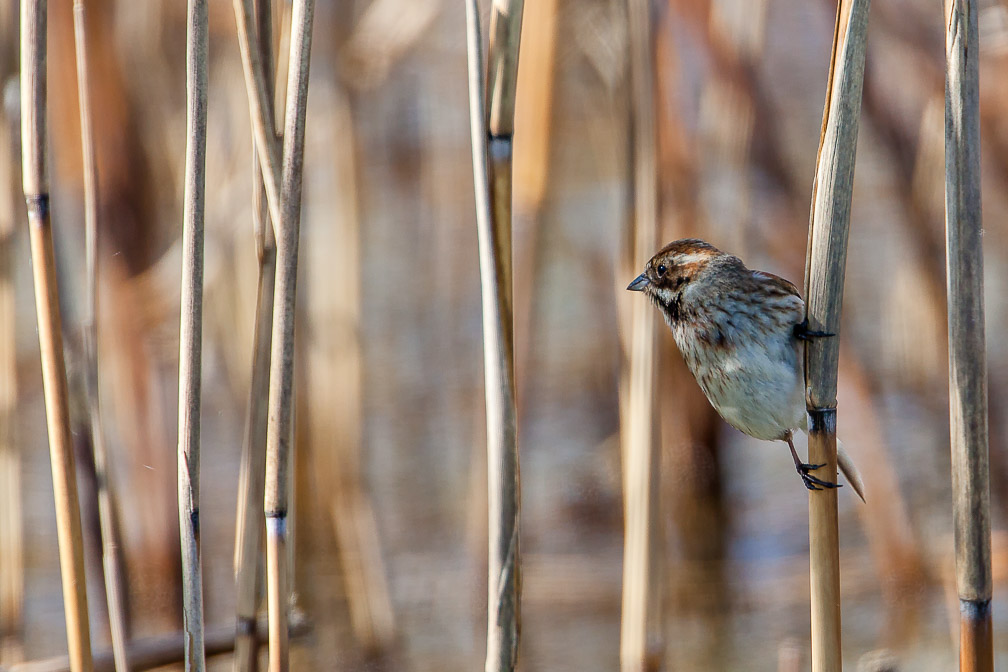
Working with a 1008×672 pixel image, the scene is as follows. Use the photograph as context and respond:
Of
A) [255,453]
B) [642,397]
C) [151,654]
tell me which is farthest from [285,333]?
[151,654]

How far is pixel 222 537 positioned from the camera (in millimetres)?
2574

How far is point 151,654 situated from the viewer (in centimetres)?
181

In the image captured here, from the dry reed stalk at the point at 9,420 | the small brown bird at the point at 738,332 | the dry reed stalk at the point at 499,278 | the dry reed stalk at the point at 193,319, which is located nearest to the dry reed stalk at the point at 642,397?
the small brown bird at the point at 738,332

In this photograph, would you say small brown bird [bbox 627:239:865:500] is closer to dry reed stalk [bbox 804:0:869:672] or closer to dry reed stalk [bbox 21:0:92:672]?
dry reed stalk [bbox 804:0:869:672]

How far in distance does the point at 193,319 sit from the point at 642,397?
30.5 inches

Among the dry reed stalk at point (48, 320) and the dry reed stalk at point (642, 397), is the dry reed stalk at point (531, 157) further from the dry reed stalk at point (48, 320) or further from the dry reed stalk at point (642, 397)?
the dry reed stalk at point (48, 320)

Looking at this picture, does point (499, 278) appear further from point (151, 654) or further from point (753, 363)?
point (151, 654)

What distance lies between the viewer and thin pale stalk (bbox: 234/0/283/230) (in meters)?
1.07

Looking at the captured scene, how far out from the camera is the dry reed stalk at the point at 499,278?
3.31ft

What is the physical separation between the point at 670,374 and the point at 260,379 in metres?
1.05

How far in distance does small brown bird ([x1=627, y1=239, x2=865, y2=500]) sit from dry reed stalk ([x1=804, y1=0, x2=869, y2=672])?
0.22 metres

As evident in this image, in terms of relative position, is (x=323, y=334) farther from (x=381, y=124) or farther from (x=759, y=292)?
(x=759, y=292)

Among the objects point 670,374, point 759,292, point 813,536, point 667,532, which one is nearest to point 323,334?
point 670,374

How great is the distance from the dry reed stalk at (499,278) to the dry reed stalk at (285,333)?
0.62 feet
